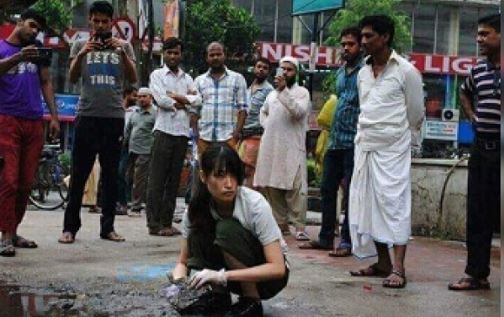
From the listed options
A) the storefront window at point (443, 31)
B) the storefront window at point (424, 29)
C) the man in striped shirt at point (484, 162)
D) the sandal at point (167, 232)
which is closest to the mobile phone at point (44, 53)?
the sandal at point (167, 232)

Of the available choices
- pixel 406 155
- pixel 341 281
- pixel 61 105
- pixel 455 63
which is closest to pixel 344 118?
pixel 406 155

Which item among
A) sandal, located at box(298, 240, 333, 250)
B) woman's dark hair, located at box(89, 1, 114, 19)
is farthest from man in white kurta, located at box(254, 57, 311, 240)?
woman's dark hair, located at box(89, 1, 114, 19)

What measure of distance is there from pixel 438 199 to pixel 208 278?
4.75 m

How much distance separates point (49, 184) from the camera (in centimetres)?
1223

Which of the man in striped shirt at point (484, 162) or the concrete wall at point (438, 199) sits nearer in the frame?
the man in striped shirt at point (484, 162)

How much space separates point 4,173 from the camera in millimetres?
5574

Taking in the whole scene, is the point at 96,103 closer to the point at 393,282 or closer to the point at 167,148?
the point at 167,148

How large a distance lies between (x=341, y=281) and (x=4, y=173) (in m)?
2.37

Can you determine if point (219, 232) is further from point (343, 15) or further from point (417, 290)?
point (343, 15)

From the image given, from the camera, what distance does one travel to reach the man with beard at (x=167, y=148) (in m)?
7.07

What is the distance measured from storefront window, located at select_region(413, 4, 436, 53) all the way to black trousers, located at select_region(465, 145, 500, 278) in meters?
36.1

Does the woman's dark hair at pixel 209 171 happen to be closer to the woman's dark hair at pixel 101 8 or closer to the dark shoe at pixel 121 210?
the woman's dark hair at pixel 101 8

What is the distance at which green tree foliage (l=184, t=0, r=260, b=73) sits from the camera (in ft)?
93.1

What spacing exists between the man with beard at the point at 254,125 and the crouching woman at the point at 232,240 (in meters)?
3.84
